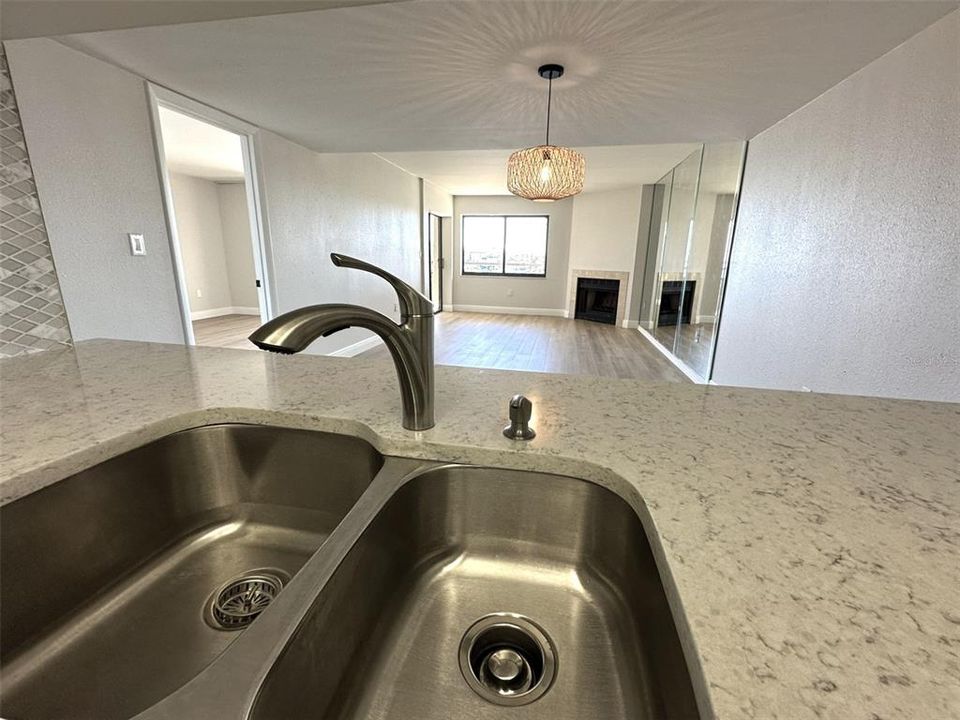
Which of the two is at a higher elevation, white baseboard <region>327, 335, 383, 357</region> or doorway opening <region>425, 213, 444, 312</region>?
doorway opening <region>425, 213, 444, 312</region>

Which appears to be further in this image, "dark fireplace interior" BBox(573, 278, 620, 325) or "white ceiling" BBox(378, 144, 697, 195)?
"dark fireplace interior" BBox(573, 278, 620, 325)

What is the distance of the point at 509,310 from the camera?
27.5ft

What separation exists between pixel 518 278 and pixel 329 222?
470 centimetres

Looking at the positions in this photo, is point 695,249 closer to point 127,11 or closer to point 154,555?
point 127,11

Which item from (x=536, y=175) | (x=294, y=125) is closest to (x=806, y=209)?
(x=536, y=175)

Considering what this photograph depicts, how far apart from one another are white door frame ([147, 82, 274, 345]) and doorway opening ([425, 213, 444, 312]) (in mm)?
3731

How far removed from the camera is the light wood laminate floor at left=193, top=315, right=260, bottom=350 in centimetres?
507

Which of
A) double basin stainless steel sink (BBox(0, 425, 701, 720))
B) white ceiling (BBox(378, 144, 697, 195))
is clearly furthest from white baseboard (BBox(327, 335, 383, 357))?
double basin stainless steel sink (BBox(0, 425, 701, 720))

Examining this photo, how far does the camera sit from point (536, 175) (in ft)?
9.47

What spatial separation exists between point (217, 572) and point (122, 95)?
270cm

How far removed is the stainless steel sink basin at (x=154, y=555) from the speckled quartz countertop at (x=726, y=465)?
0.06 m

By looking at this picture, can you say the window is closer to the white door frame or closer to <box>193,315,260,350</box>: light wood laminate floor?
<box>193,315,260,350</box>: light wood laminate floor

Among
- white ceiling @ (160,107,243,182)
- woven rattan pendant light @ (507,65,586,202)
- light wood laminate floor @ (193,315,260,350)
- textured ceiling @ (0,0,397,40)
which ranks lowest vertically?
light wood laminate floor @ (193,315,260,350)

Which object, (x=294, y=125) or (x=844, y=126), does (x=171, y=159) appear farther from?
(x=844, y=126)
